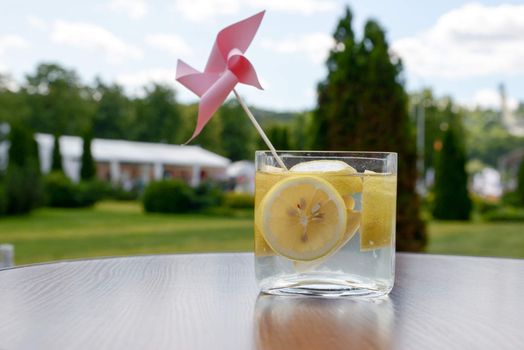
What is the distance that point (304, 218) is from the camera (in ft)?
2.95

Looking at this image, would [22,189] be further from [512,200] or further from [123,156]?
[512,200]

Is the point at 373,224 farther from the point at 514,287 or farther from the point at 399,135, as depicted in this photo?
the point at 399,135

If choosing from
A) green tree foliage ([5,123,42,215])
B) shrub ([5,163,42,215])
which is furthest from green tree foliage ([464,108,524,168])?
shrub ([5,163,42,215])

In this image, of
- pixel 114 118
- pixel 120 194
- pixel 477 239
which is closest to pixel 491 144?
pixel 114 118

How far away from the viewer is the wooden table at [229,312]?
2.20 feet

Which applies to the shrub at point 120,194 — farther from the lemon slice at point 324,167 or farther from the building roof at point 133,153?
the lemon slice at point 324,167

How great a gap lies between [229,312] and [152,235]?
8.31 meters

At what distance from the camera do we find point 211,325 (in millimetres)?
728

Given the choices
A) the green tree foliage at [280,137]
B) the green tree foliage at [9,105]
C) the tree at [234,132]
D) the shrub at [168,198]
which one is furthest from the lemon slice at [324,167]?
the tree at [234,132]

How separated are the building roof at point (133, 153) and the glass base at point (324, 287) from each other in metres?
19.1

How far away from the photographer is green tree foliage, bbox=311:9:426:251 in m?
5.38

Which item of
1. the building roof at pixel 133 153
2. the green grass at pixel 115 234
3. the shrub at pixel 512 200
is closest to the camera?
the green grass at pixel 115 234

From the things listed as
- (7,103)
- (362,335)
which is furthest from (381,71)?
(7,103)

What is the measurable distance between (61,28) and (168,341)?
37.3 metres
